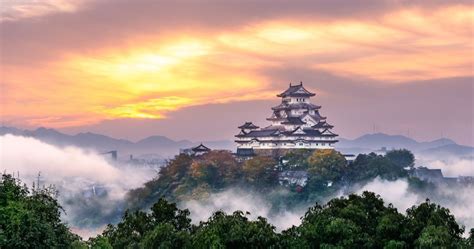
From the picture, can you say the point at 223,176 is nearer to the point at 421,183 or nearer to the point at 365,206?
the point at 421,183

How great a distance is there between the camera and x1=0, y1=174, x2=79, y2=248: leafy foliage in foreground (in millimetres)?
16234

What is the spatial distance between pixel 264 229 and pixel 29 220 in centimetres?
657

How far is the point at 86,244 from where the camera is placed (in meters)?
19.1

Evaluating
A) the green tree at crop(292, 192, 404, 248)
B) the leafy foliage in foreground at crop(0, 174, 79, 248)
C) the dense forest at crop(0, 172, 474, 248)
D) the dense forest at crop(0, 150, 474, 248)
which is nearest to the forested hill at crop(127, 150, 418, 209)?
the dense forest at crop(0, 150, 474, 248)

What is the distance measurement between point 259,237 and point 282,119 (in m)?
54.3

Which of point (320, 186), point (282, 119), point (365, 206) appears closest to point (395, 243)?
point (365, 206)

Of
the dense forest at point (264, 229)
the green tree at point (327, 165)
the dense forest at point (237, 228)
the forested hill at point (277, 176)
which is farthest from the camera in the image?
the green tree at point (327, 165)

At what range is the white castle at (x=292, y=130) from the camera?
69688 mm

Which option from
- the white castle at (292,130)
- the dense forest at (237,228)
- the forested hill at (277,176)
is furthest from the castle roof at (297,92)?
the dense forest at (237,228)

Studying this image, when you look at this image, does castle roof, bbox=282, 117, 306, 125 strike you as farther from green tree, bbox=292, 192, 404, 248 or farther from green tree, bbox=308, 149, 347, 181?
green tree, bbox=292, 192, 404, 248

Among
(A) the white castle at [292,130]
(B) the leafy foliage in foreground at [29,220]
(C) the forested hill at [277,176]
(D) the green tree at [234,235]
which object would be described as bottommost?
(C) the forested hill at [277,176]

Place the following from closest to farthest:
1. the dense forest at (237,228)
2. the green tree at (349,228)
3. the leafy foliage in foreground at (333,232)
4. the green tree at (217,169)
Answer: the dense forest at (237,228) < the leafy foliage in foreground at (333,232) < the green tree at (349,228) < the green tree at (217,169)

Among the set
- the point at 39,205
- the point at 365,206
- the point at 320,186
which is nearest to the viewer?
the point at 39,205

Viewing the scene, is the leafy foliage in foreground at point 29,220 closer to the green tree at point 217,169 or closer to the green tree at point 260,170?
the green tree at point 260,170
